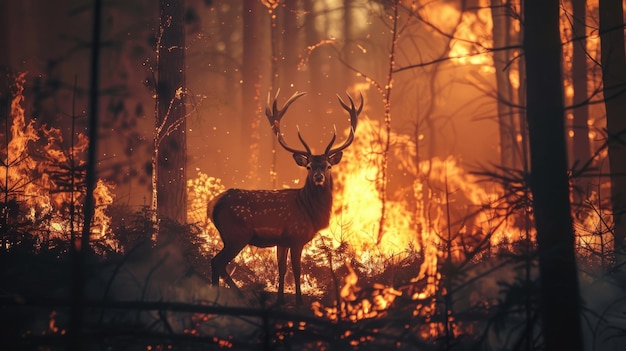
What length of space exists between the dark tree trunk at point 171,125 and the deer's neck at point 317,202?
3.29m

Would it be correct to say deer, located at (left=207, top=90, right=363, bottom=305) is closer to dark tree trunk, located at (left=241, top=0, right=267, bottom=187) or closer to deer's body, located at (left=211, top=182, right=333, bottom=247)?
deer's body, located at (left=211, top=182, right=333, bottom=247)

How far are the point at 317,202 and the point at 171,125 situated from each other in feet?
12.5

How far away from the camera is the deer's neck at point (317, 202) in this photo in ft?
33.0

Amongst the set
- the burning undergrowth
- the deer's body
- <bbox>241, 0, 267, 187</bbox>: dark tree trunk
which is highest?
<bbox>241, 0, 267, 187</bbox>: dark tree trunk

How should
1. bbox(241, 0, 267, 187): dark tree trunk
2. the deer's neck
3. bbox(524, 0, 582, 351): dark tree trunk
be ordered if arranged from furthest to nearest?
bbox(241, 0, 267, 187): dark tree trunk, the deer's neck, bbox(524, 0, 582, 351): dark tree trunk

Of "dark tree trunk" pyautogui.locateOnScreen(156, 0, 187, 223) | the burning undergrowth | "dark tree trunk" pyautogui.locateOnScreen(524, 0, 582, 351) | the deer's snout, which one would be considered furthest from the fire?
"dark tree trunk" pyautogui.locateOnScreen(524, 0, 582, 351)

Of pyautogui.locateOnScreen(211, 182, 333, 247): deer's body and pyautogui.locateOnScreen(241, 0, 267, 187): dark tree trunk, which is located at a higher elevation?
pyautogui.locateOnScreen(241, 0, 267, 187): dark tree trunk

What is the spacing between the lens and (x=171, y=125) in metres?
12.5

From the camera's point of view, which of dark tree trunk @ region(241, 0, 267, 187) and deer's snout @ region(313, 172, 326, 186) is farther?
dark tree trunk @ region(241, 0, 267, 187)

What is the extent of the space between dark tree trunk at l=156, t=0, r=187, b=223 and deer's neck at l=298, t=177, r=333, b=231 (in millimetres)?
3295

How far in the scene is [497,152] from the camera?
109 ft

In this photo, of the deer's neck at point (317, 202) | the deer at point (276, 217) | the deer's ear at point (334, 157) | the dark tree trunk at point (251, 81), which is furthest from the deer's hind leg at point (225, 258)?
the dark tree trunk at point (251, 81)

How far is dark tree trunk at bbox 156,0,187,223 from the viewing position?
12.5m

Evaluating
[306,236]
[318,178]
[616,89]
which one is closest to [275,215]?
[306,236]
